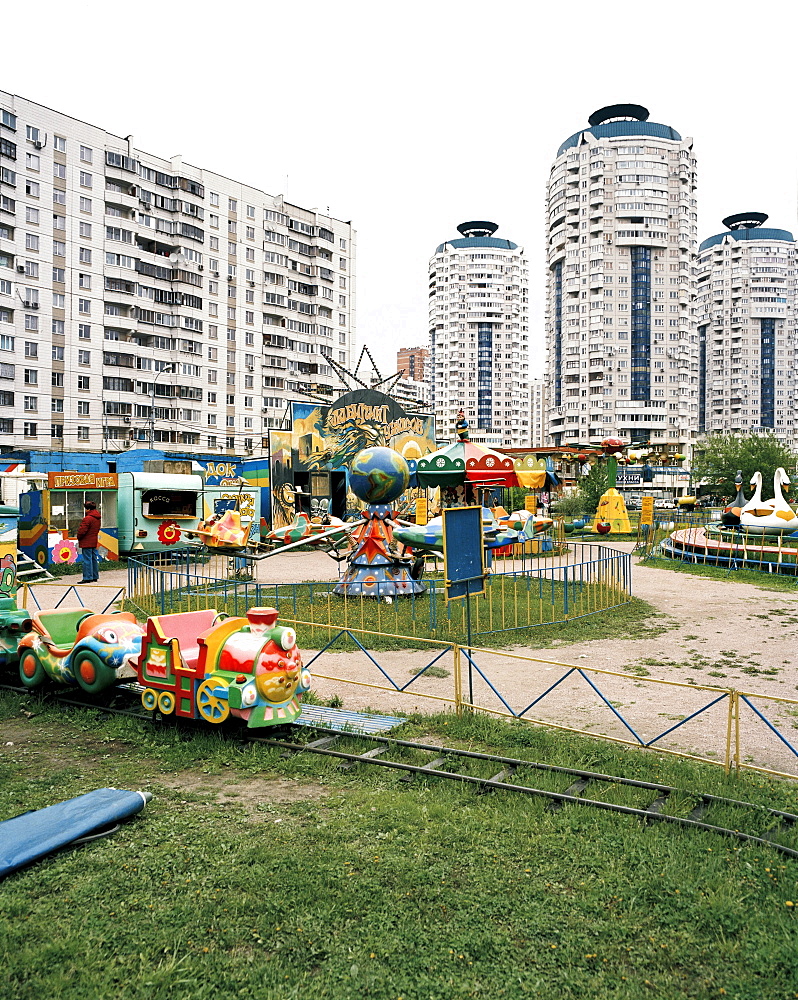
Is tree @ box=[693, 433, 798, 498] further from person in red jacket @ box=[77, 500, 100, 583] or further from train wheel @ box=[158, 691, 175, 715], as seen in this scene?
train wheel @ box=[158, 691, 175, 715]

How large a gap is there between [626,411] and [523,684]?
86.5 meters

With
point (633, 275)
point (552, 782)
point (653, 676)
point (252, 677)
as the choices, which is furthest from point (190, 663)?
point (633, 275)

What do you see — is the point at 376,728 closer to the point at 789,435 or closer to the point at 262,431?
the point at 262,431

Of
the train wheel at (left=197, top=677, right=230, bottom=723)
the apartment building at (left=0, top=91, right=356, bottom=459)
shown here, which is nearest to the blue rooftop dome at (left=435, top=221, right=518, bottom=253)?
the apartment building at (left=0, top=91, right=356, bottom=459)

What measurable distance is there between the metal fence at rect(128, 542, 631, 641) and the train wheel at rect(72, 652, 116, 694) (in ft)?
18.1

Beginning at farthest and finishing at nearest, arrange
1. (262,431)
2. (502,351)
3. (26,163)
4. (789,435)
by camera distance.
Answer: (502,351)
(789,435)
(262,431)
(26,163)

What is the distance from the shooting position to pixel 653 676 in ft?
37.9

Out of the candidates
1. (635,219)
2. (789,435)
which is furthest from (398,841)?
(789,435)

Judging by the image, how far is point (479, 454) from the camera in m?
19.8

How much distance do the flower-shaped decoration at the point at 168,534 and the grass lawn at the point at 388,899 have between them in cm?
1900

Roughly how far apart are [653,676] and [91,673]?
7783mm

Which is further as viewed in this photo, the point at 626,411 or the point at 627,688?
the point at 626,411

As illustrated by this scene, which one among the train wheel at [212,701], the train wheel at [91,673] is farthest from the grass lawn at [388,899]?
the train wheel at [91,673]

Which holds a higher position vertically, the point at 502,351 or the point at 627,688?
the point at 502,351
